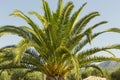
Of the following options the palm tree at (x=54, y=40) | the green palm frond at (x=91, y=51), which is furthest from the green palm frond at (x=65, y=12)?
the green palm frond at (x=91, y=51)

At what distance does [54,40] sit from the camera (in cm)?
1364

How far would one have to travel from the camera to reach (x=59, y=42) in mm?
13688

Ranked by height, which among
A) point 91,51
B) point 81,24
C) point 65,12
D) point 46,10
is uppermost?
point 46,10

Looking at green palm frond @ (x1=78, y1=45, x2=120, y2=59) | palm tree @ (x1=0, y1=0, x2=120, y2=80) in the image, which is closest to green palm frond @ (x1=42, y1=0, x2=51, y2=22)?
palm tree @ (x1=0, y1=0, x2=120, y2=80)

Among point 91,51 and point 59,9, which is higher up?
point 59,9

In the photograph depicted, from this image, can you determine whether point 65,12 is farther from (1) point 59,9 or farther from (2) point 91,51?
(2) point 91,51

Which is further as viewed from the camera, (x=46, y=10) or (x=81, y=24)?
(x=81, y=24)

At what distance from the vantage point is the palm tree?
13.5 meters

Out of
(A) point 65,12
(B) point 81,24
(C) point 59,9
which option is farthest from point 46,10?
(B) point 81,24

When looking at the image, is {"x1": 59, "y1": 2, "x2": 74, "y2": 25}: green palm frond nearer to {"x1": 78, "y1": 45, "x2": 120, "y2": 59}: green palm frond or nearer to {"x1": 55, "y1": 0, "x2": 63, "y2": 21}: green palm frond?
{"x1": 55, "y1": 0, "x2": 63, "y2": 21}: green palm frond

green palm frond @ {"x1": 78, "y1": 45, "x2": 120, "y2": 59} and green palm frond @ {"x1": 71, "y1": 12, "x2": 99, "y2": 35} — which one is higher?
green palm frond @ {"x1": 71, "y1": 12, "x2": 99, "y2": 35}

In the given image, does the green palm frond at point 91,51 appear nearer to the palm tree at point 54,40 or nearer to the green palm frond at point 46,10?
the palm tree at point 54,40

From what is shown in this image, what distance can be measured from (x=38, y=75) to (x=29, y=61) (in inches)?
1574

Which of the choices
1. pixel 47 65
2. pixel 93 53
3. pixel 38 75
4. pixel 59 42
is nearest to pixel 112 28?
pixel 93 53
